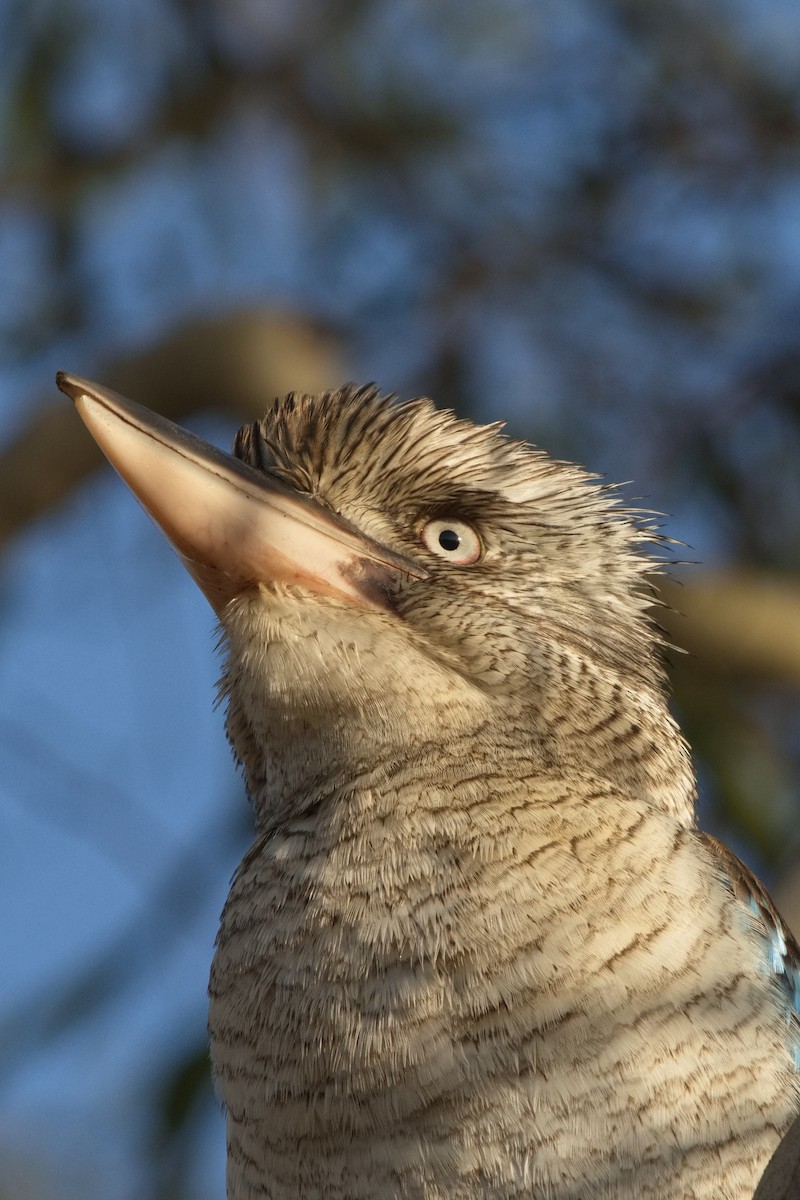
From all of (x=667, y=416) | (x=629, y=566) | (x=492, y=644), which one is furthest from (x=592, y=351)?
(x=492, y=644)

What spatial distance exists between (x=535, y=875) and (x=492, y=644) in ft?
1.21

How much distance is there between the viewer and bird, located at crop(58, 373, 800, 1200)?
190 cm

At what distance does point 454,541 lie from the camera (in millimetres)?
2400

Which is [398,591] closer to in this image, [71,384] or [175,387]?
[71,384]

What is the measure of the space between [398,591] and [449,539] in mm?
161

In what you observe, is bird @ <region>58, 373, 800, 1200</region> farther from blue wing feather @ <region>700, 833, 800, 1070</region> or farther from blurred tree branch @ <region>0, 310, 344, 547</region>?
blurred tree branch @ <region>0, 310, 344, 547</region>

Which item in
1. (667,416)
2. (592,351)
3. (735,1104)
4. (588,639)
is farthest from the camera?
(592,351)

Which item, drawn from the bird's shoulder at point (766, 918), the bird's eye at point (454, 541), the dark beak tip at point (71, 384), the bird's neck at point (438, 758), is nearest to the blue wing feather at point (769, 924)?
the bird's shoulder at point (766, 918)

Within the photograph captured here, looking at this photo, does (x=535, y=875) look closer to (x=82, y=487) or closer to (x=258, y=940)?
(x=258, y=940)

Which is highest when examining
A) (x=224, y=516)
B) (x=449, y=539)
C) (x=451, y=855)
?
(x=449, y=539)

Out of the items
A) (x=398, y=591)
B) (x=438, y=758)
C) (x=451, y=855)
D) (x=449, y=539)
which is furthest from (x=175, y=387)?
(x=451, y=855)

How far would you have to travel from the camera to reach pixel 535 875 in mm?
2023

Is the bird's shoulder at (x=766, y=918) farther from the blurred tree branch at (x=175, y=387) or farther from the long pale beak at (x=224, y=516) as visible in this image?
the blurred tree branch at (x=175, y=387)

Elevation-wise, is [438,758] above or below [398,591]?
below
